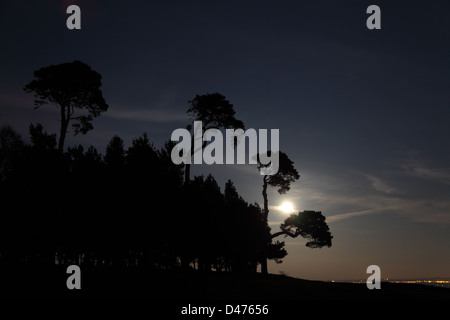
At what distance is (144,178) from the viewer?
3841 cm

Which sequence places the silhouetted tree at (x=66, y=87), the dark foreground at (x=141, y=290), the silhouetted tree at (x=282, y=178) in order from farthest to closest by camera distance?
the silhouetted tree at (x=282, y=178), the silhouetted tree at (x=66, y=87), the dark foreground at (x=141, y=290)

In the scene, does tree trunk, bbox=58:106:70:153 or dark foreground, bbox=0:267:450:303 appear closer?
dark foreground, bbox=0:267:450:303

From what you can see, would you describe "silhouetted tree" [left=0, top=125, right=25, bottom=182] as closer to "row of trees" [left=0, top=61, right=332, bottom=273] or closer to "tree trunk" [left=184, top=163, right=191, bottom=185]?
"row of trees" [left=0, top=61, right=332, bottom=273]

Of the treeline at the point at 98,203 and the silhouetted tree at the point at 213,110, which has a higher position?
the silhouetted tree at the point at 213,110

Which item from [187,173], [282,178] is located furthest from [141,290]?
[282,178]

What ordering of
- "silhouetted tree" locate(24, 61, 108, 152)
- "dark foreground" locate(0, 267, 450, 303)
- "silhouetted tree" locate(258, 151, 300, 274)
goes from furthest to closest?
"silhouetted tree" locate(258, 151, 300, 274), "silhouetted tree" locate(24, 61, 108, 152), "dark foreground" locate(0, 267, 450, 303)

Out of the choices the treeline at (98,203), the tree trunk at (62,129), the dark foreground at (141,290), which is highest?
the tree trunk at (62,129)

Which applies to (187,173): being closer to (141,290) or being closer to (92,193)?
(92,193)

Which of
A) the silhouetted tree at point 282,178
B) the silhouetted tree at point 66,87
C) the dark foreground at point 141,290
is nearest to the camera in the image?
the dark foreground at point 141,290

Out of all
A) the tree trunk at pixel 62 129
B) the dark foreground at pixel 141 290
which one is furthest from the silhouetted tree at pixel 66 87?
the dark foreground at pixel 141 290

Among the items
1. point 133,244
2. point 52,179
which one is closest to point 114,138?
point 52,179

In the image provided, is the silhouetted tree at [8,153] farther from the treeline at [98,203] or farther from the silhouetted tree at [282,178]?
the silhouetted tree at [282,178]

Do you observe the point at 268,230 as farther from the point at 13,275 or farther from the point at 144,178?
the point at 13,275

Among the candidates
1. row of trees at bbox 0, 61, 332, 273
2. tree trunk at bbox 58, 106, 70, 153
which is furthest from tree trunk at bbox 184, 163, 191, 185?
tree trunk at bbox 58, 106, 70, 153
